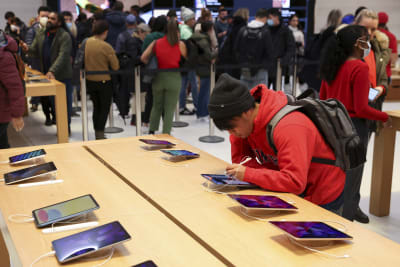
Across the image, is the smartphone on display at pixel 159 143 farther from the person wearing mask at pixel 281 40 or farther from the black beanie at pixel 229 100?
the person wearing mask at pixel 281 40

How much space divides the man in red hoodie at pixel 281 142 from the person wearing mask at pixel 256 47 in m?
3.54

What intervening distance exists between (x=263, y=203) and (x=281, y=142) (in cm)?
28

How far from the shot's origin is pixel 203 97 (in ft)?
20.8

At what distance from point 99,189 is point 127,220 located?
378 mm

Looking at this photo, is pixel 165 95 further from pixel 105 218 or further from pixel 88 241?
pixel 88 241

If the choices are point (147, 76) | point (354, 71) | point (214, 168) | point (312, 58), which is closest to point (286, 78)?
point (312, 58)

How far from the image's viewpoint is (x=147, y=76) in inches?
197

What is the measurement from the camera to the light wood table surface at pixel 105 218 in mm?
1379

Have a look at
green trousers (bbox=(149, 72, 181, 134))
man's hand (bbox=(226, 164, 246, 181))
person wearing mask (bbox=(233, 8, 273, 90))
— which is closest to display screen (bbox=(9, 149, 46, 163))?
man's hand (bbox=(226, 164, 246, 181))

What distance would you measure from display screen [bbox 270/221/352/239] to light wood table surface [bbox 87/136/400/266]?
0.04 m

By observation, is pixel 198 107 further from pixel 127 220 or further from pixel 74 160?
pixel 127 220

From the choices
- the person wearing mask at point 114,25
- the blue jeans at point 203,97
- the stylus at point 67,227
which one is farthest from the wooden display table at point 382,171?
the person wearing mask at point 114,25

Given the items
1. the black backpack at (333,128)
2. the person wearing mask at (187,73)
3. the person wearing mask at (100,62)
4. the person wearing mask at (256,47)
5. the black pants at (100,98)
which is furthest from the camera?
the person wearing mask at (187,73)

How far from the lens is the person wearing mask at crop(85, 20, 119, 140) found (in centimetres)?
476
